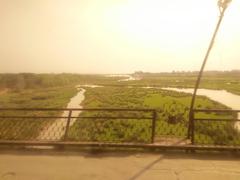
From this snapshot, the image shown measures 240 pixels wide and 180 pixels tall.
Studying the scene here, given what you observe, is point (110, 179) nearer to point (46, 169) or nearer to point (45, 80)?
point (46, 169)

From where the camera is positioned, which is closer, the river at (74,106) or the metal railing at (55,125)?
the metal railing at (55,125)

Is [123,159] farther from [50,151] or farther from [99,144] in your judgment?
[50,151]

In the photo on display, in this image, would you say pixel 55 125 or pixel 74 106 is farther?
pixel 74 106

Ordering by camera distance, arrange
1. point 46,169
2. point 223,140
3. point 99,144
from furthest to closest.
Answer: point 223,140, point 99,144, point 46,169

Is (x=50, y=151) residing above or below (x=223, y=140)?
above

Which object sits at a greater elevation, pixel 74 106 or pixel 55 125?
pixel 55 125

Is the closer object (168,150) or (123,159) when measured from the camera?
(123,159)

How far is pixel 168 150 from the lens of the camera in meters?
7.16

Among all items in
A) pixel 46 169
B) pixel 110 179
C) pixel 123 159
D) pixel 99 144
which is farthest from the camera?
pixel 99 144

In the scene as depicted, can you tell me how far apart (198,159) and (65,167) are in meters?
3.01

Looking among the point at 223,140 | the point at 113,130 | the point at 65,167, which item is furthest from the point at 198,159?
the point at 113,130

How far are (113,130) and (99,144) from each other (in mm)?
10261

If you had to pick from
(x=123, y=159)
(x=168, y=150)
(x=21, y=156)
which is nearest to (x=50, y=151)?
(x=21, y=156)

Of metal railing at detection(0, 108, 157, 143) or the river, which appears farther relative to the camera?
the river
